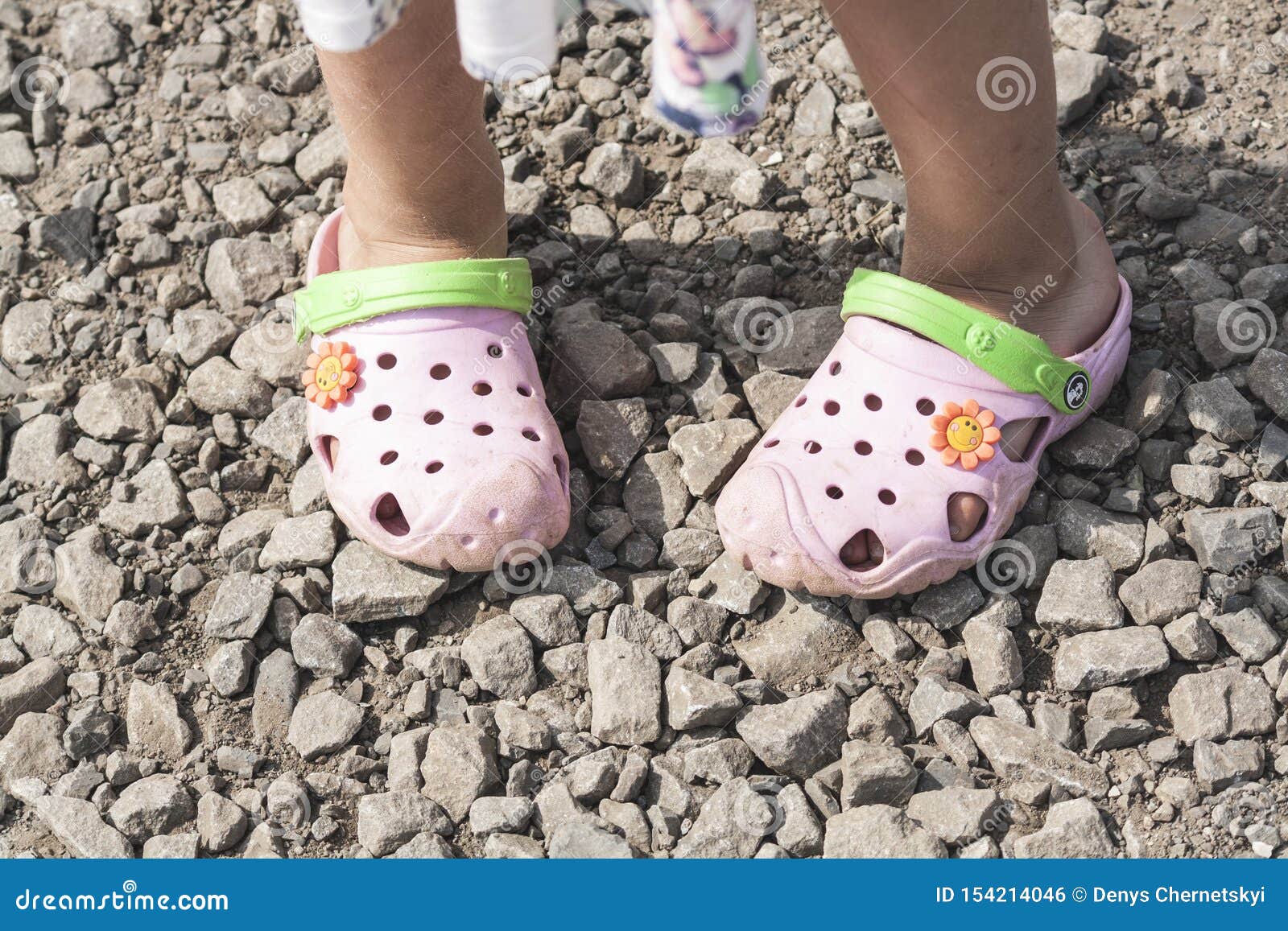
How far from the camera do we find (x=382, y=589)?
5.94 feet

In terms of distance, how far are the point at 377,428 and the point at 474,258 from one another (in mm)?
309

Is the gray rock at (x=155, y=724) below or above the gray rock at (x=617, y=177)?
below

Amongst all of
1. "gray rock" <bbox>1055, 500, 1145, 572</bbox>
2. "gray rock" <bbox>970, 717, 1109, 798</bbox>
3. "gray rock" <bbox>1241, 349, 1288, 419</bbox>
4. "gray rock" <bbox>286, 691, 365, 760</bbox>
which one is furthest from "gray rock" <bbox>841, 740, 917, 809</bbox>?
"gray rock" <bbox>1241, 349, 1288, 419</bbox>

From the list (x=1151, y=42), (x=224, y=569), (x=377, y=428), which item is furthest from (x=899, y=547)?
(x=1151, y=42)

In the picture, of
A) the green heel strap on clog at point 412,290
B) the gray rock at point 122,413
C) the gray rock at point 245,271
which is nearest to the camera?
the green heel strap on clog at point 412,290

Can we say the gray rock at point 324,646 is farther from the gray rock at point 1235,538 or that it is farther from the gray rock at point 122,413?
the gray rock at point 1235,538

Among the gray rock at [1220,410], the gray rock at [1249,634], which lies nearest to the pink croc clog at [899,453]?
the gray rock at [1220,410]

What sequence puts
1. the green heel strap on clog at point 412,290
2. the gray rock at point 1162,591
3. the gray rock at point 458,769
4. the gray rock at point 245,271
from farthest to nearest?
1. the gray rock at point 245,271
2. the green heel strap on clog at point 412,290
3. the gray rock at point 1162,591
4. the gray rock at point 458,769

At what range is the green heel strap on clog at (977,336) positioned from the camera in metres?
1.78

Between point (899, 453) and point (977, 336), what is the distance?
0.19m

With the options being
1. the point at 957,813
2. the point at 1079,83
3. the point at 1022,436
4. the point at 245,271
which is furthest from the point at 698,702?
the point at 1079,83

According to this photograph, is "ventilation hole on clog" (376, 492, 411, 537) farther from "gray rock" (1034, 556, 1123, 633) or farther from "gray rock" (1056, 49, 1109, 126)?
"gray rock" (1056, 49, 1109, 126)

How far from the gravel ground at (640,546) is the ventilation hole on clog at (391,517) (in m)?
0.08

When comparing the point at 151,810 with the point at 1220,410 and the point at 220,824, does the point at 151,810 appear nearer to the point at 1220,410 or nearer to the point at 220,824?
the point at 220,824
